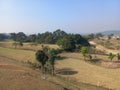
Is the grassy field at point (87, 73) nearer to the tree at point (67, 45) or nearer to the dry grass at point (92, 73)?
the dry grass at point (92, 73)

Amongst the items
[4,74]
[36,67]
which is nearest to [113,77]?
[36,67]

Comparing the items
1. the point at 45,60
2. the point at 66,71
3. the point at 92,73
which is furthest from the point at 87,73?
the point at 45,60

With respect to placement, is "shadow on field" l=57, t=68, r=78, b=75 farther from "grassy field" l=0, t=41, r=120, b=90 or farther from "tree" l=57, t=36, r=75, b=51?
"tree" l=57, t=36, r=75, b=51

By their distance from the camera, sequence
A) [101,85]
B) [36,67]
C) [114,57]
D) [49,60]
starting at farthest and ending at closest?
1. [114,57]
2. [36,67]
3. [49,60]
4. [101,85]

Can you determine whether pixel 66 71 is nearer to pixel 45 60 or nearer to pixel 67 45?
pixel 45 60

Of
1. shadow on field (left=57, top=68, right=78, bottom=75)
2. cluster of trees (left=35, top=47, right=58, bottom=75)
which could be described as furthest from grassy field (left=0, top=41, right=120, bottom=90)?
cluster of trees (left=35, top=47, right=58, bottom=75)

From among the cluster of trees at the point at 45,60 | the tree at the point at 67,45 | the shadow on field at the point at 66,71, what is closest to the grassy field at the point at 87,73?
the shadow on field at the point at 66,71

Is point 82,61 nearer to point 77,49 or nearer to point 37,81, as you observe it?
point 77,49

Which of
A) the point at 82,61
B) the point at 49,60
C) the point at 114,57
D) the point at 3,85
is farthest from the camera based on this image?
the point at 114,57
